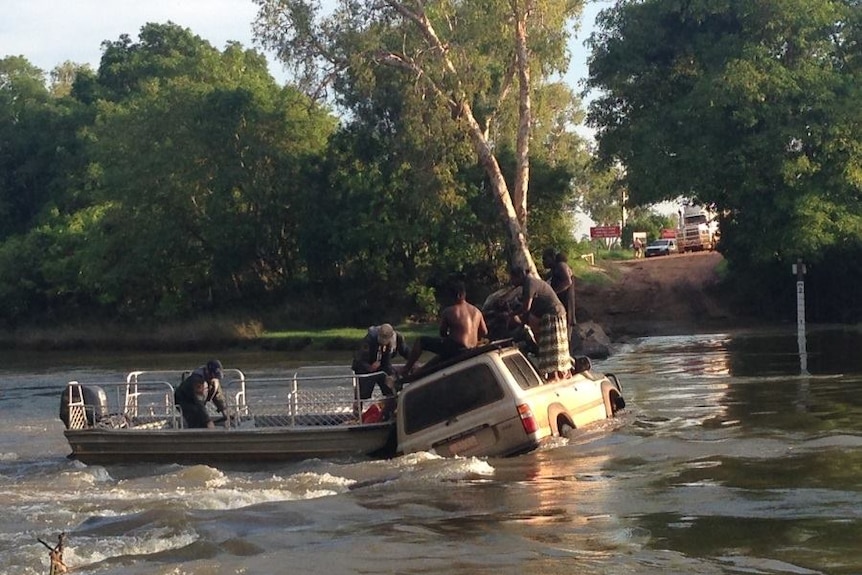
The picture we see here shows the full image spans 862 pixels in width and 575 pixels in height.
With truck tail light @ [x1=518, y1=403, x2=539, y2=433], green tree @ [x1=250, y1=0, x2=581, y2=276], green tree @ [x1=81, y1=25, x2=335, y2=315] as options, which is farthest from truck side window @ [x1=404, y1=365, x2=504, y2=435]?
green tree @ [x1=81, y1=25, x2=335, y2=315]

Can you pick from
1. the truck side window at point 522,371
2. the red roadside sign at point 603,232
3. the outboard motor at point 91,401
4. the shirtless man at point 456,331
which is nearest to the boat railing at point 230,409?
the outboard motor at point 91,401

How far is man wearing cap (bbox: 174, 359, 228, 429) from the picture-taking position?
16.7 meters

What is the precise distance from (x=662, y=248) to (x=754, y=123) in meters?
25.0

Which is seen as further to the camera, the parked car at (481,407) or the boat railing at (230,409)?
the boat railing at (230,409)

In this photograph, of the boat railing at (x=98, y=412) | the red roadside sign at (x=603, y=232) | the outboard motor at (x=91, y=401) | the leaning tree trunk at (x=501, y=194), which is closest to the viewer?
the boat railing at (x=98, y=412)

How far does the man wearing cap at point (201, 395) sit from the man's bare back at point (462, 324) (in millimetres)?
3109

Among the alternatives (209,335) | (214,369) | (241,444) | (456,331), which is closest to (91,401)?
(214,369)

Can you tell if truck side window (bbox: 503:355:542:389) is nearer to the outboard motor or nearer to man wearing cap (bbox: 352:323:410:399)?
man wearing cap (bbox: 352:323:410:399)

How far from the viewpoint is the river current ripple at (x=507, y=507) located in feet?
34.1

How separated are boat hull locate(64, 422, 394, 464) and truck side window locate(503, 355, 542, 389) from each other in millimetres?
1724

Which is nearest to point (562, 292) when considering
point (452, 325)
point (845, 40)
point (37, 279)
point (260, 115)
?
point (452, 325)

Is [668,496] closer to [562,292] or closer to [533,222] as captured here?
[562,292]

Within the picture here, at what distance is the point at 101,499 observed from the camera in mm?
14297

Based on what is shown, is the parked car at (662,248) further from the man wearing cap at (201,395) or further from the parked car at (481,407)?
the parked car at (481,407)
